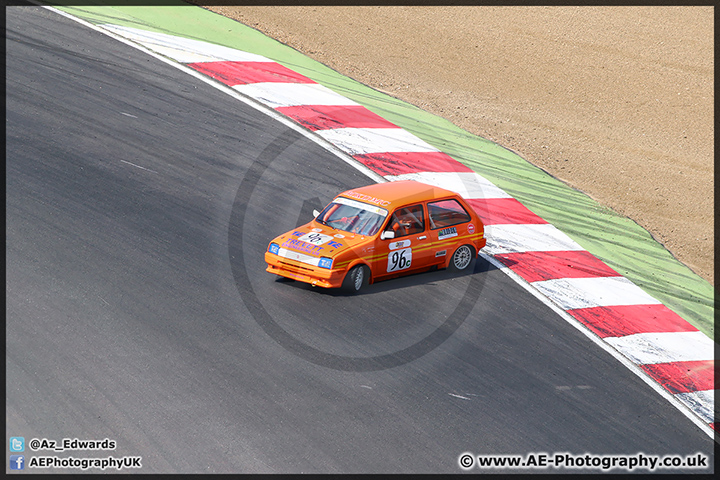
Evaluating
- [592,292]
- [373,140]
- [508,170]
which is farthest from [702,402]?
[373,140]

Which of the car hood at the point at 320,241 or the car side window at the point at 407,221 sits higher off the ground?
the car side window at the point at 407,221

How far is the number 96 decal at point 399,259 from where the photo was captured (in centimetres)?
1009

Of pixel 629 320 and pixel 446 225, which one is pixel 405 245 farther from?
pixel 629 320

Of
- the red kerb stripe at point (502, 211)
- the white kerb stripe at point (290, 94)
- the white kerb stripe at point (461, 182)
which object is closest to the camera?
the red kerb stripe at point (502, 211)

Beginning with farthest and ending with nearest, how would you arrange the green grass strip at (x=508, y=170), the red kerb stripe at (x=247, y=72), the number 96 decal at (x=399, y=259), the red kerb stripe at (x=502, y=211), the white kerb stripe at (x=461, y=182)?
the red kerb stripe at (x=247, y=72) → the white kerb stripe at (x=461, y=182) → the red kerb stripe at (x=502, y=211) → the green grass strip at (x=508, y=170) → the number 96 decal at (x=399, y=259)

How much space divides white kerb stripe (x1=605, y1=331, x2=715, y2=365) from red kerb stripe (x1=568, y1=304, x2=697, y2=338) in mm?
121

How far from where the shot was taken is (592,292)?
10.8 m

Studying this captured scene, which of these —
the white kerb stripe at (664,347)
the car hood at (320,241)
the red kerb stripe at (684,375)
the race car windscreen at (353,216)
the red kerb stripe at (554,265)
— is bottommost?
the red kerb stripe at (684,375)

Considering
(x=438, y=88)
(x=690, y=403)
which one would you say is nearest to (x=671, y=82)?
(x=438, y=88)

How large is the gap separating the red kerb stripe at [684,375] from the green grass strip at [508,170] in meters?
1.26

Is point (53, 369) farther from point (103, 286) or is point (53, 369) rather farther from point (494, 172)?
point (494, 172)

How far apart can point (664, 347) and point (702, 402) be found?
3.82 ft

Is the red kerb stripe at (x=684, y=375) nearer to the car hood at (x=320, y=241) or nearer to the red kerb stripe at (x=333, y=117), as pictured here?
the car hood at (x=320, y=241)

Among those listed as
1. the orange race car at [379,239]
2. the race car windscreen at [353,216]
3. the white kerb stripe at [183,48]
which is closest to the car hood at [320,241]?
the orange race car at [379,239]
